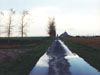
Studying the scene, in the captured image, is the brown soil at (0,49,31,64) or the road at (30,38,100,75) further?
the brown soil at (0,49,31,64)

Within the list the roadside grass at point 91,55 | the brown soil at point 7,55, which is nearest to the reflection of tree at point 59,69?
the roadside grass at point 91,55

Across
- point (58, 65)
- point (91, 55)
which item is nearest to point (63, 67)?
point (58, 65)

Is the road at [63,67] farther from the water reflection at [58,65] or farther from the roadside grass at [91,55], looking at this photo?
the roadside grass at [91,55]

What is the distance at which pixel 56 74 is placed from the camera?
7.27 meters

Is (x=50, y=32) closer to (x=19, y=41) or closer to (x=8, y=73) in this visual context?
(x=19, y=41)

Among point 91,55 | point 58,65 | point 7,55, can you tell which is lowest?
point 7,55

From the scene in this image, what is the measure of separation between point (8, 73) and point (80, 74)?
3129 mm

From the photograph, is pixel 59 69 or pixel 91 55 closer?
pixel 59 69

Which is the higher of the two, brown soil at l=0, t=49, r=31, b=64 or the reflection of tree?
the reflection of tree

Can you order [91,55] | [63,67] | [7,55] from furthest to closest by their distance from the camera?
1. [7,55]
2. [91,55]
3. [63,67]

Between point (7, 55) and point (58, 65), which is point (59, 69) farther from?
point (7, 55)

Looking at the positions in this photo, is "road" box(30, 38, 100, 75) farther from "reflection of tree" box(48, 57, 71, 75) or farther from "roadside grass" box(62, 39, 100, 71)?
"roadside grass" box(62, 39, 100, 71)

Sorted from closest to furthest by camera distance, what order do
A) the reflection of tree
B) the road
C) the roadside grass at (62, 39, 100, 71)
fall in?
1. the reflection of tree
2. the road
3. the roadside grass at (62, 39, 100, 71)

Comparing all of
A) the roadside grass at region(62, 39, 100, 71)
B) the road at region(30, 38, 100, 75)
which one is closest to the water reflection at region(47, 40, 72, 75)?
the road at region(30, 38, 100, 75)
